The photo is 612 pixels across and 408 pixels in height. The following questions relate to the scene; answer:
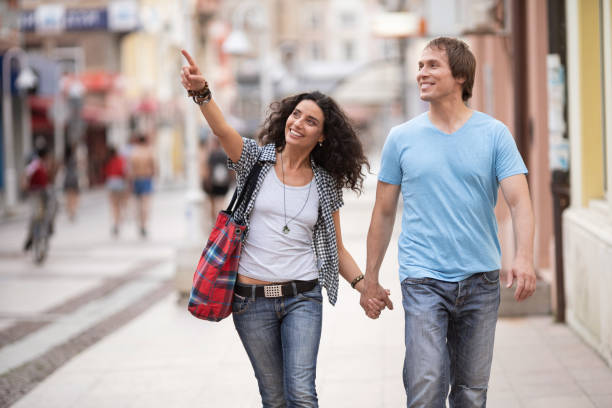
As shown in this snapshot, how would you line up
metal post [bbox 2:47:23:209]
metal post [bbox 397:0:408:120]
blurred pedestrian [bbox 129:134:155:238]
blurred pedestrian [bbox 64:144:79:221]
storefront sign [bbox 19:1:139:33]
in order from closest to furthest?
blurred pedestrian [bbox 129:134:155:238], blurred pedestrian [bbox 64:144:79:221], metal post [bbox 397:0:408:120], metal post [bbox 2:47:23:209], storefront sign [bbox 19:1:139:33]

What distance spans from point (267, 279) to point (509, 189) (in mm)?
1052

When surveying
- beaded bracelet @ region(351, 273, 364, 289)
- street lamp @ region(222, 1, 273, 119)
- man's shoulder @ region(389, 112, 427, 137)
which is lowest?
beaded bracelet @ region(351, 273, 364, 289)

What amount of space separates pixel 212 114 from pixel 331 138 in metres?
0.55

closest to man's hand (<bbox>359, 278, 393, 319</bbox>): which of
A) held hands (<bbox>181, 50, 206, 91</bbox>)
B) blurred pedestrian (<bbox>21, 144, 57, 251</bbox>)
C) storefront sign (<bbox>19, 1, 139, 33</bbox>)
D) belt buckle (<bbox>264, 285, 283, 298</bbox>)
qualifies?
belt buckle (<bbox>264, 285, 283, 298</bbox>)

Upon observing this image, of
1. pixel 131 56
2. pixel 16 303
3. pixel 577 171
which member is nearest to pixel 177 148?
pixel 131 56

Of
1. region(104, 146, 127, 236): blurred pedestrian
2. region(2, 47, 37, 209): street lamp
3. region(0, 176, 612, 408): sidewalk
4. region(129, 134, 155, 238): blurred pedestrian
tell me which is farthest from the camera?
region(2, 47, 37, 209): street lamp

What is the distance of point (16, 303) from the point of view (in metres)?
10.1

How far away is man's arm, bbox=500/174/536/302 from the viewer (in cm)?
340

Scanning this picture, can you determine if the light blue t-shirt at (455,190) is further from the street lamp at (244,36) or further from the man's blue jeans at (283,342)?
the street lamp at (244,36)

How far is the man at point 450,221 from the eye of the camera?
11.6ft

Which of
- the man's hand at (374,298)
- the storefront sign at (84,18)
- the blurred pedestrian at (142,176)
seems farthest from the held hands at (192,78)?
the storefront sign at (84,18)

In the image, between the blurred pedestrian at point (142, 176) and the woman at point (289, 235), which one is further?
the blurred pedestrian at point (142, 176)

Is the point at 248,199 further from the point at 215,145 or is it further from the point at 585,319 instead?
the point at 215,145

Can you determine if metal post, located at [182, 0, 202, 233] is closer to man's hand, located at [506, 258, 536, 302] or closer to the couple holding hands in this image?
the couple holding hands
